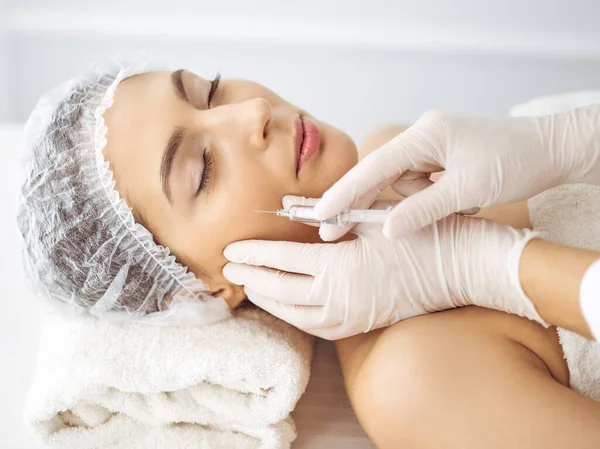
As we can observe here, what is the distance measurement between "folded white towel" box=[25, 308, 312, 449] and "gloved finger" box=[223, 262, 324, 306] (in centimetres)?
12

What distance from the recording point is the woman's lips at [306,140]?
3.80 feet

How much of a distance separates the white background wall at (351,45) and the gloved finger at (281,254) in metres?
1.05

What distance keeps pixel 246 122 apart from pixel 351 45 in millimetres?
1057

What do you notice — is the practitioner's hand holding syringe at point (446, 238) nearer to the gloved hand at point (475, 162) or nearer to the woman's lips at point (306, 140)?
the gloved hand at point (475, 162)

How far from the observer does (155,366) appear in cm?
117

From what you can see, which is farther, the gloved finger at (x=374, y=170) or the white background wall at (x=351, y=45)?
the white background wall at (x=351, y=45)

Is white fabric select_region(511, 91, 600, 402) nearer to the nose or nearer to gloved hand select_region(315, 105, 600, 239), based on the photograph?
gloved hand select_region(315, 105, 600, 239)

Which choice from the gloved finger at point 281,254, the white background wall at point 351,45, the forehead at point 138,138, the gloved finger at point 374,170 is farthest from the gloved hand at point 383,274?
the white background wall at point 351,45

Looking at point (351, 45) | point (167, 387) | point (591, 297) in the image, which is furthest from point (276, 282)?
point (351, 45)

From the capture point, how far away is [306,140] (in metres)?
1.17

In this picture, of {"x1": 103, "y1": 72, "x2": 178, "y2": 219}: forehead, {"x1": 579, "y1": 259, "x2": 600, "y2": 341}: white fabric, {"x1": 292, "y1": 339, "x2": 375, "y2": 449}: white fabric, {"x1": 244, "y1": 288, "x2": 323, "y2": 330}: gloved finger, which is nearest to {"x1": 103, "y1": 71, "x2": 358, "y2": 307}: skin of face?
{"x1": 103, "y1": 72, "x2": 178, "y2": 219}: forehead

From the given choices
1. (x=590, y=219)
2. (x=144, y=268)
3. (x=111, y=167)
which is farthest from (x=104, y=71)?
(x=590, y=219)

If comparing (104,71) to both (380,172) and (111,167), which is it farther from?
(380,172)

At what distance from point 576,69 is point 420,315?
4.39 ft
